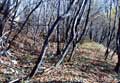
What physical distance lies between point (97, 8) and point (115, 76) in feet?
65.6

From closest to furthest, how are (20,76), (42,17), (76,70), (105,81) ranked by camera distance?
(20,76)
(105,81)
(76,70)
(42,17)

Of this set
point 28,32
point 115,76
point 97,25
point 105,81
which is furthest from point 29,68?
point 97,25

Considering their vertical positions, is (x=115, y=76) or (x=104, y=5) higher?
(x=104, y=5)

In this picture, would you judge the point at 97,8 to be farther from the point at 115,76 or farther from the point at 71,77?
the point at 71,77

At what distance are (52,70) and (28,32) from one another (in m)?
14.5

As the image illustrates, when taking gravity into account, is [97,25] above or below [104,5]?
below

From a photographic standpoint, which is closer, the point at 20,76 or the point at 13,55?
the point at 20,76

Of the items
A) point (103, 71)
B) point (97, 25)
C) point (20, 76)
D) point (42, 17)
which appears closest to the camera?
point (20, 76)

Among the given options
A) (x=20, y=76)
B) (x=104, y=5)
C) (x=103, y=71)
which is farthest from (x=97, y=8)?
(x=20, y=76)

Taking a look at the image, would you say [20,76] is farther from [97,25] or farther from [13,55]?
[97,25]

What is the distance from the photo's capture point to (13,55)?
18938 mm

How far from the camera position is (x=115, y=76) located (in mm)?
18641

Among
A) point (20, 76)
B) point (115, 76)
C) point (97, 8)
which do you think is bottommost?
point (115, 76)

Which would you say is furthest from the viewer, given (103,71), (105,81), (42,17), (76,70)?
(42,17)
